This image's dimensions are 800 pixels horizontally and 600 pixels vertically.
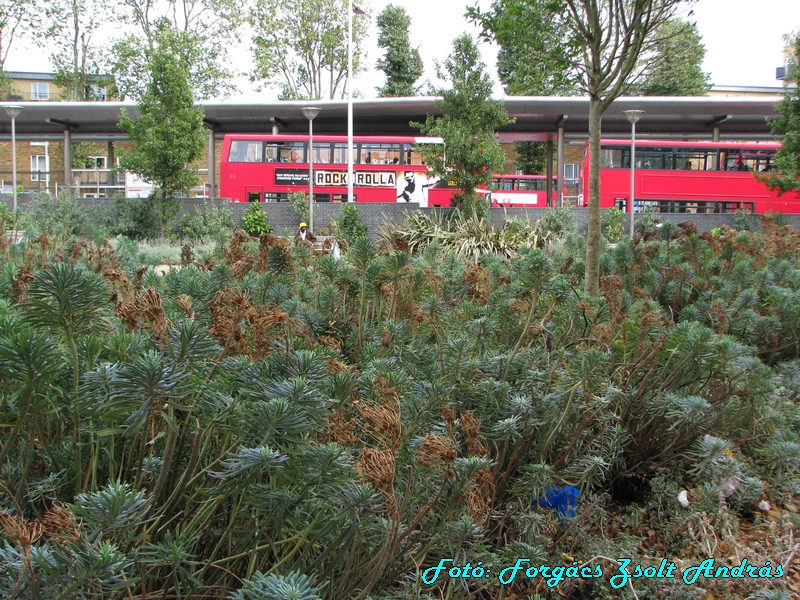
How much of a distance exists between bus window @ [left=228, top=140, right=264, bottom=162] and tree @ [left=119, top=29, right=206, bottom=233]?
4.65 metres

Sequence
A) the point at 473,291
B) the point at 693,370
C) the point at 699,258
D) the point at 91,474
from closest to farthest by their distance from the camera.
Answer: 1. the point at 91,474
2. the point at 693,370
3. the point at 473,291
4. the point at 699,258

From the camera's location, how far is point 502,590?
5.32ft

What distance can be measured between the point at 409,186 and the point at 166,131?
884 cm

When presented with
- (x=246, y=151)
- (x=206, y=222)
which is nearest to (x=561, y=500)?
(x=206, y=222)

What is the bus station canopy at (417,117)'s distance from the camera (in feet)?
78.5

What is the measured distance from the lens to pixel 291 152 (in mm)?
24484

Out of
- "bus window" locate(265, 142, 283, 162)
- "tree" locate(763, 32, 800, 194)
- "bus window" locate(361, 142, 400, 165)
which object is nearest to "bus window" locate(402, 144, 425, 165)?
"bus window" locate(361, 142, 400, 165)

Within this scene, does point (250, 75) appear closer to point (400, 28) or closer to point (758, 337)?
point (400, 28)

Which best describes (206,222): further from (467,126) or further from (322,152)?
(467,126)

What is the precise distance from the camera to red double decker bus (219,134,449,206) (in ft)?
80.2

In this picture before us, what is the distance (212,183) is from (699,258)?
2493 cm

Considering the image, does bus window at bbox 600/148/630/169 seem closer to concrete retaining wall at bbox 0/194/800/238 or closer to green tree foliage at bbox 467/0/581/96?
concrete retaining wall at bbox 0/194/800/238

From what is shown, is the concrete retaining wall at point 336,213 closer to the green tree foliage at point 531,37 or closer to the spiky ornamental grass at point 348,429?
the green tree foliage at point 531,37

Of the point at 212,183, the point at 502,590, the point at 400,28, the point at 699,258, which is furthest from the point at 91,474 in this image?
the point at 400,28
